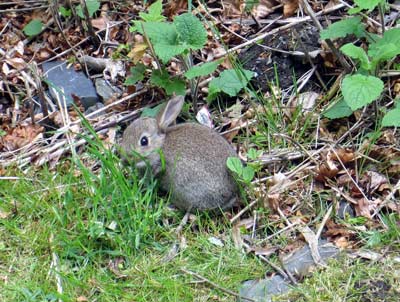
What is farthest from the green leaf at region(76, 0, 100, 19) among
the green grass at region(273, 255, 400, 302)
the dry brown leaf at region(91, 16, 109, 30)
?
the green grass at region(273, 255, 400, 302)

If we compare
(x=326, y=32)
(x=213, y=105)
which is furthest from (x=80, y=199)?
(x=326, y=32)

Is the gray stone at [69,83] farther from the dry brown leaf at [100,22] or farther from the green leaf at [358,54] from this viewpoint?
the green leaf at [358,54]

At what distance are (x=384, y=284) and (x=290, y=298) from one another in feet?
1.82

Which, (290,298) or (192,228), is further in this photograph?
(192,228)

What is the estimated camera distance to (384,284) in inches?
169

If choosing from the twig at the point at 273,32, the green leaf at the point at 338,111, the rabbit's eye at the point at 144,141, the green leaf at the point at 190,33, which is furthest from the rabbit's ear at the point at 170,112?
the green leaf at the point at 338,111

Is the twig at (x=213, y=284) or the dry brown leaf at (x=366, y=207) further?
A: the dry brown leaf at (x=366, y=207)

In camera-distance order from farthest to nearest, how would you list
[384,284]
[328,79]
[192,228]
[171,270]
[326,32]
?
[328,79] → [326,32] → [192,228] → [171,270] → [384,284]

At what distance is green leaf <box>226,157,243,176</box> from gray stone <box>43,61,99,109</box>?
1743 millimetres

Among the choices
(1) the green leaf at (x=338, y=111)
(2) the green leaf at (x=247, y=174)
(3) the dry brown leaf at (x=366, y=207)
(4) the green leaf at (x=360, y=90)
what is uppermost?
(4) the green leaf at (x=360, y=90)

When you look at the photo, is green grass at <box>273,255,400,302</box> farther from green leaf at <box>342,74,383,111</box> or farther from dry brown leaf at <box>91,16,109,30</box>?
dry brown leaf at <box>91,16,109,30</box>

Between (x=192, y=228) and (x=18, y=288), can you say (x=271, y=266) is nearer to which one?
(x=192, y=228)

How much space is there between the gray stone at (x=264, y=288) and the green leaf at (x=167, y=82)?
178 cm

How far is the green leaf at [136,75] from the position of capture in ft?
19.1
